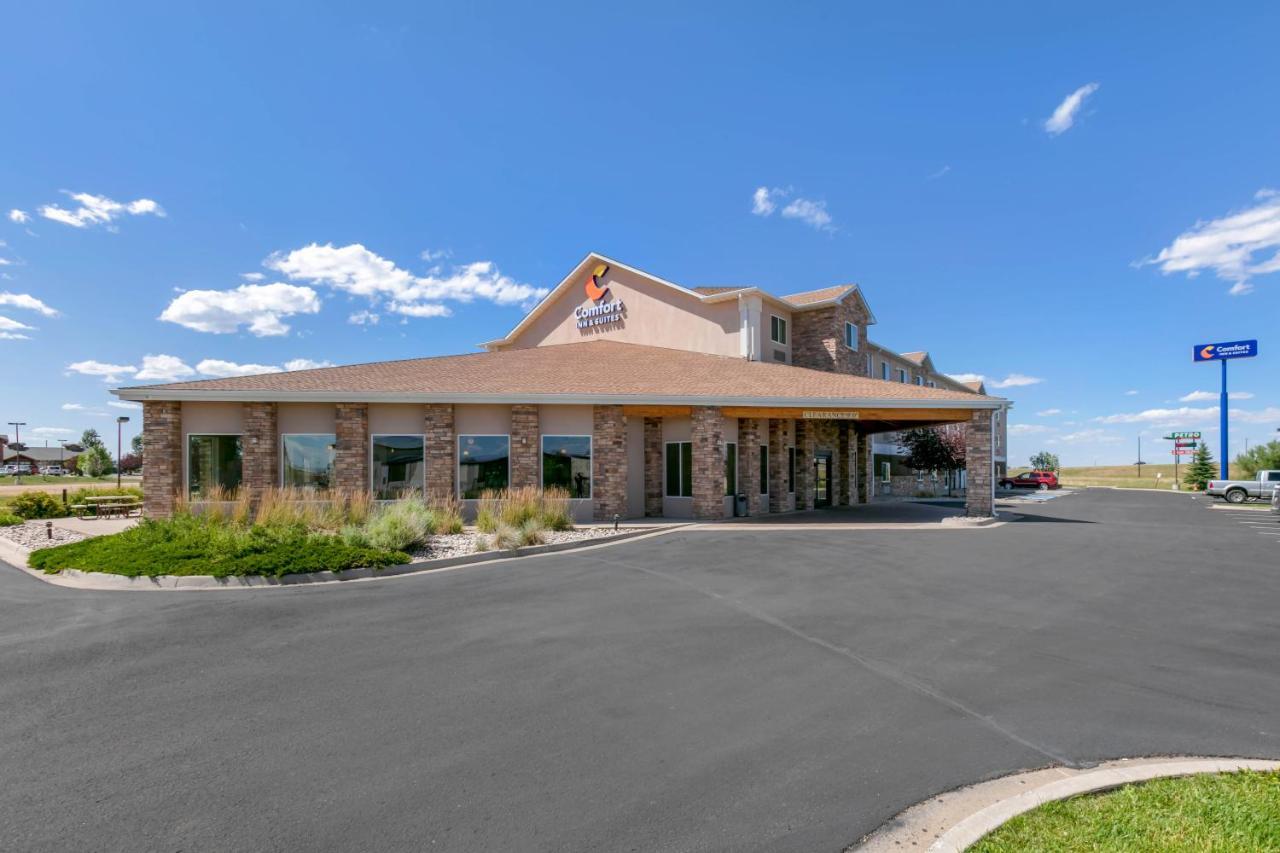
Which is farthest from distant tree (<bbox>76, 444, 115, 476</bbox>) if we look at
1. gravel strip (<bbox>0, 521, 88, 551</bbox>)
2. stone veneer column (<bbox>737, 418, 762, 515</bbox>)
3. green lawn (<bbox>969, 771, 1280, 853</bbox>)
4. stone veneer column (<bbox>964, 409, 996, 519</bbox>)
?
green lawn (<bbox>969, 771, 1280, 853</bbox>)

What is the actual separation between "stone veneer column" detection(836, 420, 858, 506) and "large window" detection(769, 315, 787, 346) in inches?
174

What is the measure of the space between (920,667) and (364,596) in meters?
7.29

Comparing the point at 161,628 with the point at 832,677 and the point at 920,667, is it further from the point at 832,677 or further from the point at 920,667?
the point at 920,667

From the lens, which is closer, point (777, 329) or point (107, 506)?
point (107, 506)

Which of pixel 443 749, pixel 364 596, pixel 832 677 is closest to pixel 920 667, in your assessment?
pixel 832 677

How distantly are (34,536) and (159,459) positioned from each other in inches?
134

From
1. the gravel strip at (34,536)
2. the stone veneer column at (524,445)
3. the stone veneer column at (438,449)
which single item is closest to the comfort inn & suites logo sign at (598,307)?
the stone veneer column at (524,445)

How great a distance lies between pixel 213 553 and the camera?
11.2 m

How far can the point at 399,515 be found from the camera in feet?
43.5

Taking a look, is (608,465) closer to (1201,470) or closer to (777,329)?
(777,329)

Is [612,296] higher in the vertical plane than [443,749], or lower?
higher

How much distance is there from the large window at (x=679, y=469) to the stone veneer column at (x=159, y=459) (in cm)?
1358

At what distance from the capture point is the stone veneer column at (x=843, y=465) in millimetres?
27125

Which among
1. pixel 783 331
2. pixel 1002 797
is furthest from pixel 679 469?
pixel 1002 797
